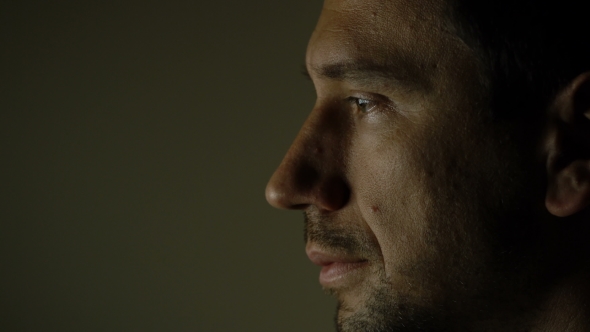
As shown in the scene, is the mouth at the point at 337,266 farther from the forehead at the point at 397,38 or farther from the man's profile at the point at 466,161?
the forehead at the point at 397,38

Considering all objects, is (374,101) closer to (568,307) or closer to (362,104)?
(362,104)

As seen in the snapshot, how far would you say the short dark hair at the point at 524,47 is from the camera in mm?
833

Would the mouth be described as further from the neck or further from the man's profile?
the neck

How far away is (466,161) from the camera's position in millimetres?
862

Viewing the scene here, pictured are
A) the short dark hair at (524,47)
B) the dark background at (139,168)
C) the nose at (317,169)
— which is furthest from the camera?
the dark background at (139,168)

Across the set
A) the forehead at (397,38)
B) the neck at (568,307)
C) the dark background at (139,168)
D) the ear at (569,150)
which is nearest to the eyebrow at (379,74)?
the forehead at (397,38)

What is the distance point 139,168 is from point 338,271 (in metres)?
1.10

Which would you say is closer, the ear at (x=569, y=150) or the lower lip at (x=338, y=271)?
the ear at (x=569, y=150)

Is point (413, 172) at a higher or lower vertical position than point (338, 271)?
higher

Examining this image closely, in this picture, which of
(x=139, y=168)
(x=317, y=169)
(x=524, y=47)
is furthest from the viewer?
(x=139, y=168)

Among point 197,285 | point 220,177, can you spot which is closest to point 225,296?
point 197,285

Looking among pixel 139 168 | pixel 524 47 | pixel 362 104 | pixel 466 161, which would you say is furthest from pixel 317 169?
pixel 139 168

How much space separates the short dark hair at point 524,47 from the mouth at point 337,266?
11.7 inches

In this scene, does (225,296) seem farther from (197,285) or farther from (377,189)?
(377,189)
